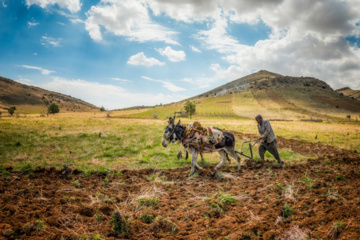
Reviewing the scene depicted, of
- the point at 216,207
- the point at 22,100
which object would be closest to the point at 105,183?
the point at 216,207

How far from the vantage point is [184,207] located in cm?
534

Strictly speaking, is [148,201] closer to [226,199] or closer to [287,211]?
[226,199]

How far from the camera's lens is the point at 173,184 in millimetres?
7434

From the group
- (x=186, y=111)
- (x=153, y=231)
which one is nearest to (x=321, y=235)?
(x=153, y=231)

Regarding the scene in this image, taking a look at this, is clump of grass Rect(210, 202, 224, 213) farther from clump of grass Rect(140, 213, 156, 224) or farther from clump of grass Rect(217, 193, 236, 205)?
clump of grass Rect(140, 213, 156, 224)

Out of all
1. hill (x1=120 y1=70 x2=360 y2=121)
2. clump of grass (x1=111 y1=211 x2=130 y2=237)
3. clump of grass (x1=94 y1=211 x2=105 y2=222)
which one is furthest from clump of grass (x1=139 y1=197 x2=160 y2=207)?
hill (x1=120 y1=70 x2=360 y2=121)

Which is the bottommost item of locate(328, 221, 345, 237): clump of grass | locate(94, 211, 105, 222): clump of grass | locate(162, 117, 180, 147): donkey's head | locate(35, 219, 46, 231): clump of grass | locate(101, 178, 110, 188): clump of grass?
locate(101, 178, 110, 188): clump of grass

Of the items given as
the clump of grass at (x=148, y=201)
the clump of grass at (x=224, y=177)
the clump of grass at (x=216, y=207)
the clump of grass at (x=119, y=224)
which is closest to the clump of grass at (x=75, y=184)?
the clump of grass at (x=148, y=201)

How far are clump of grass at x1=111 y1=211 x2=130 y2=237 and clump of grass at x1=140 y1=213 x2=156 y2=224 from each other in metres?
0.52

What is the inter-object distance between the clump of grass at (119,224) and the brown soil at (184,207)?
0.21 ft

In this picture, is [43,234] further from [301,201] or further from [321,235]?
[301,201]

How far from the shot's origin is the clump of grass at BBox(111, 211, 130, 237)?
162 inches

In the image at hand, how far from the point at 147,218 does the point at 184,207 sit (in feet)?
3.68

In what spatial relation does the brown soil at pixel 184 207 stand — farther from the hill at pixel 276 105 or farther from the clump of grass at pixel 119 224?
the hill at pixel 276 105
